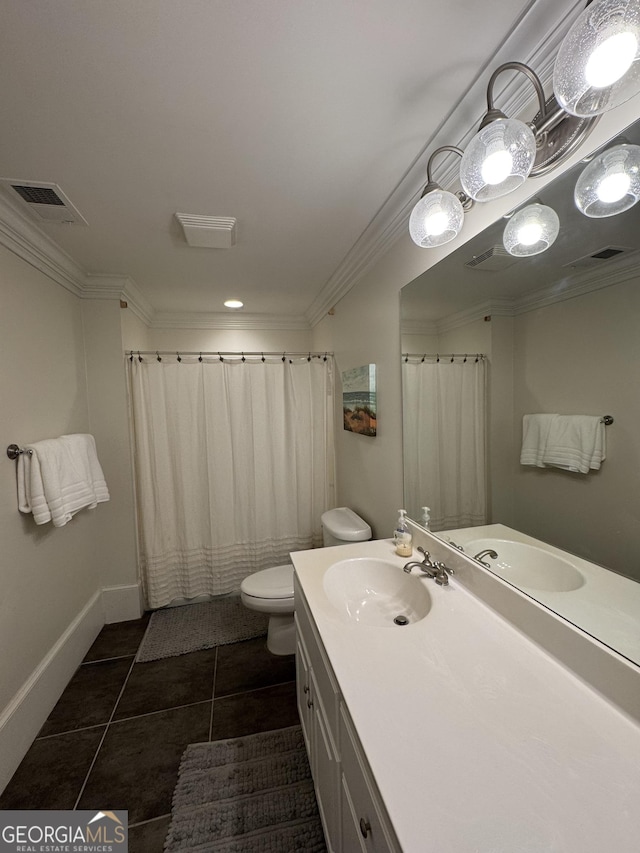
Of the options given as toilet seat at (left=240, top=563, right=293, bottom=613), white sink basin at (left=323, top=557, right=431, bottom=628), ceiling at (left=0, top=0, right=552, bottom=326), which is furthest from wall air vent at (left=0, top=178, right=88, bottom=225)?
toilet seat at (left=240, top=563, right=293, bottom=613)

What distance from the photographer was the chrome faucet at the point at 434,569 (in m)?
1.20

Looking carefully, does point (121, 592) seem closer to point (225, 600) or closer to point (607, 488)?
point (225, 600)

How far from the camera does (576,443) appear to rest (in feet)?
2.86

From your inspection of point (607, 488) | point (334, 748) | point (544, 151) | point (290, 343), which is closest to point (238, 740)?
point (334, 748)

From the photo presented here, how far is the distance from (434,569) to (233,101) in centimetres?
167

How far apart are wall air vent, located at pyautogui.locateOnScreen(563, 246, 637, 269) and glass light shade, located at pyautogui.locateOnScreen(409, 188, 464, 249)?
0.35 meters

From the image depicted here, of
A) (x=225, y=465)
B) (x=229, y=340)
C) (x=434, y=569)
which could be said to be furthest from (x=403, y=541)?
(x=229, y=340)

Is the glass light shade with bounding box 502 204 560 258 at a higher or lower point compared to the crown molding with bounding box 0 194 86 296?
lower

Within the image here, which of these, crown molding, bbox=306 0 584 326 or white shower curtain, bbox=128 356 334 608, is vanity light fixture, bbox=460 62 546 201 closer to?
crown molding, bbox=306 0 584 326

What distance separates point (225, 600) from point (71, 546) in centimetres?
117

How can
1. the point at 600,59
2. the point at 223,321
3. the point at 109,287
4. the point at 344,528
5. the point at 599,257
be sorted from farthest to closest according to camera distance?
the point at 223,321 → the point at 109,287 → the point at 344,528 → the point at 599,257 → the point at 600,59

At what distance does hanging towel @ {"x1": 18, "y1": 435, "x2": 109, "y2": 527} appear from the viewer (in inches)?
59.7

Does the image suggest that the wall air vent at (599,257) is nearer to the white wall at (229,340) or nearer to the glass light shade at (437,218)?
the glass light shade at (437,218)

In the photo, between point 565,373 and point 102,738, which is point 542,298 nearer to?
point 565,373
